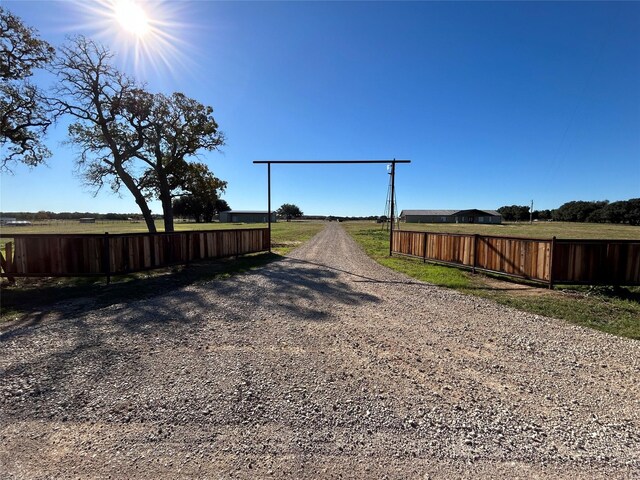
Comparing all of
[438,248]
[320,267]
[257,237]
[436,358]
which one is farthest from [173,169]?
[436,358]

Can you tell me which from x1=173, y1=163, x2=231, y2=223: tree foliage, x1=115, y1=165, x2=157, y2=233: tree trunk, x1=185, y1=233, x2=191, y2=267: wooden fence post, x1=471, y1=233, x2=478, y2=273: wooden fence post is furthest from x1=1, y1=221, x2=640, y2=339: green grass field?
x1=173, y1=163, x2=231, y2=223: tree foliage

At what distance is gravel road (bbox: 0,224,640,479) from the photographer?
240 cm

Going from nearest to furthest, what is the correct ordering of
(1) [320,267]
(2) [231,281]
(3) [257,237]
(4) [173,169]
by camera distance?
(2) [231,281] → (1) [320,267] → (3) [257,237] → (4) [173,169]

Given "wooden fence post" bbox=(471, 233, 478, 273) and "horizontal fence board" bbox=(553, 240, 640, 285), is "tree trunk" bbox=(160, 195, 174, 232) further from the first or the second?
"horizontal fence board" bbox=(553, 240, 640, 285)

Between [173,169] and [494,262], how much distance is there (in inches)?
724

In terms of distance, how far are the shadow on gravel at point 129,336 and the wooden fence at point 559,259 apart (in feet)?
17.7

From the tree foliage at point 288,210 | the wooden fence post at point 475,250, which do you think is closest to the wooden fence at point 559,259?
the wooden fence post at point 475,250

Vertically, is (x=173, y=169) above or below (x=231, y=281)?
above

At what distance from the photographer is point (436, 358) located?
4.23 metres

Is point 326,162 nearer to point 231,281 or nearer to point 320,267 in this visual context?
point 320,267

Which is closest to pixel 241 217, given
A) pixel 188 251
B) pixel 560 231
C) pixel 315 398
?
pixel 560 231

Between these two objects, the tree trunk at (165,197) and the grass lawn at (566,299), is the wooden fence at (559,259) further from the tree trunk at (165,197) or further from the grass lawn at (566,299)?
the tree trunk at (165,197)

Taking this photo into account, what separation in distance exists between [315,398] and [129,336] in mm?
3398

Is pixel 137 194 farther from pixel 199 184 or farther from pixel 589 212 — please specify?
pixel 589 212
